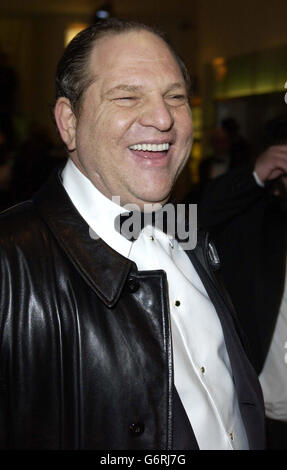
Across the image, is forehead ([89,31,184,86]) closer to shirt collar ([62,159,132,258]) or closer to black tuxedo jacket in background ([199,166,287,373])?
shirt collar ([62,159,132,258])

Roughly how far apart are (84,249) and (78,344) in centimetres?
23

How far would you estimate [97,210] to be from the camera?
1396 mm

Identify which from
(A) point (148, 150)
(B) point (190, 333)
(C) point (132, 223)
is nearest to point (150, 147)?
(A) point (148, 150)

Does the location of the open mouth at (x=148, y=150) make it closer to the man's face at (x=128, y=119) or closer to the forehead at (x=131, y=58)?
the man's face at (x=128, y=119)

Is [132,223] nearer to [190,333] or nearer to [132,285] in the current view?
[132,285]

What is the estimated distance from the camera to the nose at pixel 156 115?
1.37 meters

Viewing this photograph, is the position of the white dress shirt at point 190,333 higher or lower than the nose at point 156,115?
lower

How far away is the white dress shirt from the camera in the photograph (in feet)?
4.36

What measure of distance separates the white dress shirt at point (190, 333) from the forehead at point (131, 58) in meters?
0.28

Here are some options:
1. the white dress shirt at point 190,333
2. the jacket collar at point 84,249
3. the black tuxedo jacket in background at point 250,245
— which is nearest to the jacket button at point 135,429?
the white dress shirt at point 190,333

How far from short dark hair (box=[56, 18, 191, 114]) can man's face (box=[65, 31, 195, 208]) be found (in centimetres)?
2

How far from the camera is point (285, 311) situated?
7.21 feet
